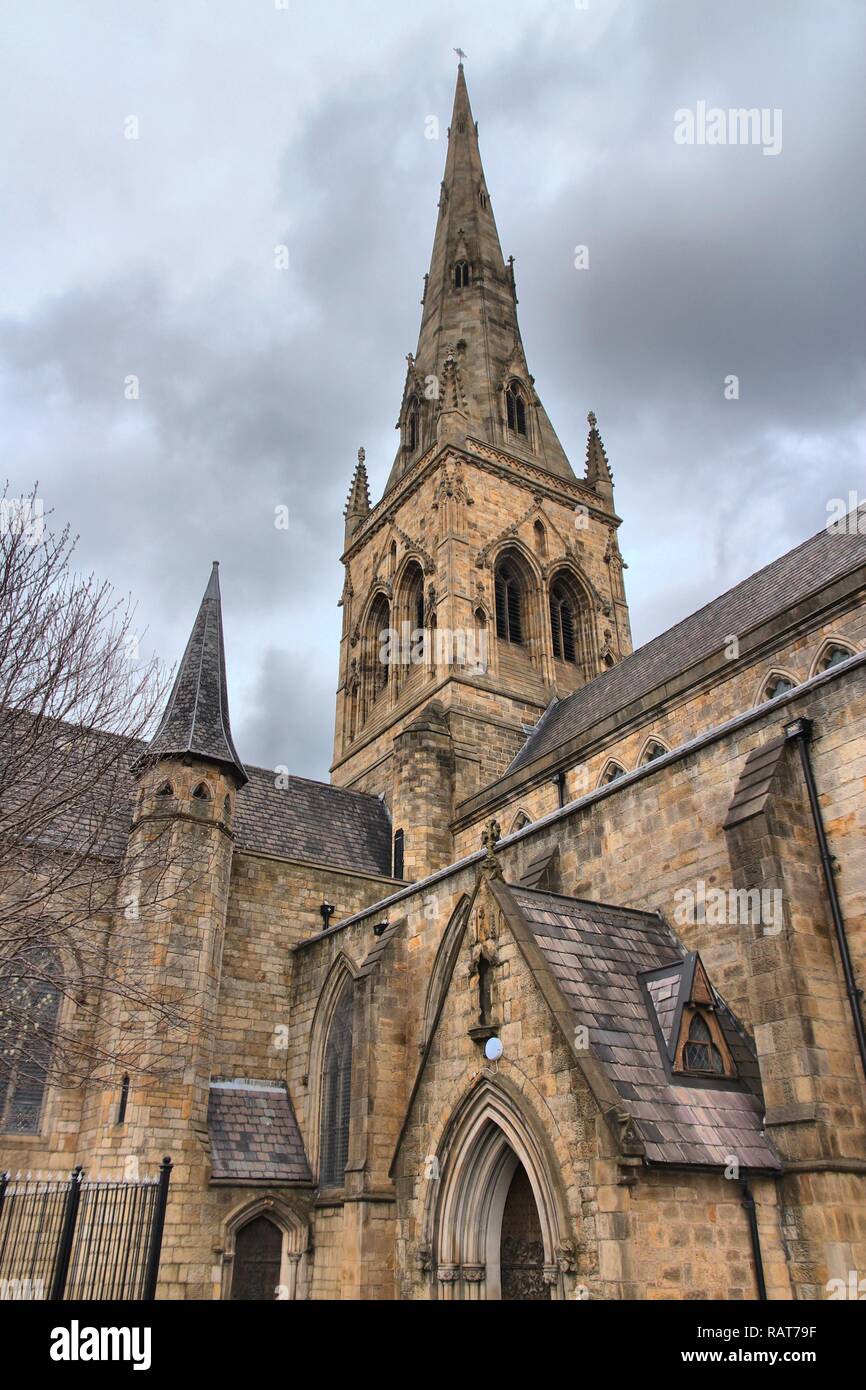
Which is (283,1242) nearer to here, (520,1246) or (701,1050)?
(520,1246)

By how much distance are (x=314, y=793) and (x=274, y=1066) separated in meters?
8.28

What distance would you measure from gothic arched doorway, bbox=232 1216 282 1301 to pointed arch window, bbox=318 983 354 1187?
1.14m

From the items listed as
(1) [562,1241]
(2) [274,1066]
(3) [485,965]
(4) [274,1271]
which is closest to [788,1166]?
(1) [562,1241]

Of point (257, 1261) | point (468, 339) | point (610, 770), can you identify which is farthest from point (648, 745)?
point (468, 339)

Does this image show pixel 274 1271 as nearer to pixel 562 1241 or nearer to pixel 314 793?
pixel 562 1241

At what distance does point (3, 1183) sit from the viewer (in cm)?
916

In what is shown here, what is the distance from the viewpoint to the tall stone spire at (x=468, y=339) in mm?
34406

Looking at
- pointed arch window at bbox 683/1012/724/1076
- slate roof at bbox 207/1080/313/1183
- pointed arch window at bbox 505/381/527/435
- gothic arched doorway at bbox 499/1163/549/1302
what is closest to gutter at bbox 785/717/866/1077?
pointed arch window at bbox 683/1012/724/1076

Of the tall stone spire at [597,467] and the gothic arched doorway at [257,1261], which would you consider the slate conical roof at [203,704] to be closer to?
the gothic arched doorway at [257,1261]

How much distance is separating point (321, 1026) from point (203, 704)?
648cm

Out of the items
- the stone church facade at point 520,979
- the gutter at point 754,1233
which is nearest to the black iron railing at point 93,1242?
the stone church facade at point 520,979

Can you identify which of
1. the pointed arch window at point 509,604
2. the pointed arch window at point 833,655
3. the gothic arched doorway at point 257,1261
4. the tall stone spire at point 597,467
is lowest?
the gothic arched doorway at point 257,1261

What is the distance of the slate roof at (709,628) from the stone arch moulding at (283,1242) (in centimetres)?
1063
